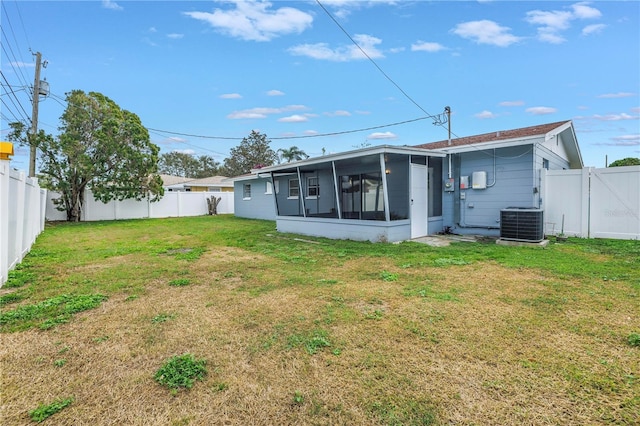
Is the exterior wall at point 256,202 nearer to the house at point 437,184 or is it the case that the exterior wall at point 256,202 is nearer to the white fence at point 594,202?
the house at point 437,184

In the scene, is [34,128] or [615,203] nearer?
[615,203]

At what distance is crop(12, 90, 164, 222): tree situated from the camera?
15.3 m

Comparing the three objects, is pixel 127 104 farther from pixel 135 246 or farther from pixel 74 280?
pixel 74 280

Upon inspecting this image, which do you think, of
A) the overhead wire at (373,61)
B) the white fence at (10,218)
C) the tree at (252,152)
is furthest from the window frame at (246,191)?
the tree at (252,152)

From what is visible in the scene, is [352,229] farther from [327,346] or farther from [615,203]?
[615,203]

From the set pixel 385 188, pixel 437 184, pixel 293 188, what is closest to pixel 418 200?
pixel 437 184

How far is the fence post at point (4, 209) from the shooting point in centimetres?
436

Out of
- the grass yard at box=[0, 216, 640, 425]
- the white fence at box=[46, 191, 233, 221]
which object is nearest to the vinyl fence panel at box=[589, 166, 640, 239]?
the grass yard at box=[0, 216, 640, 425]

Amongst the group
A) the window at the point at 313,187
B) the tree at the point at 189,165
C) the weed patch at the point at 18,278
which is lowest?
the weed patch at the point at 18,278

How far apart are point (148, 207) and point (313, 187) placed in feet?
41.4

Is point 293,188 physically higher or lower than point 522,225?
higher

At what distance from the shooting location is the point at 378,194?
31.4 ft

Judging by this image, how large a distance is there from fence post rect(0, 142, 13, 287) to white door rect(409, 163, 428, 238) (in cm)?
801

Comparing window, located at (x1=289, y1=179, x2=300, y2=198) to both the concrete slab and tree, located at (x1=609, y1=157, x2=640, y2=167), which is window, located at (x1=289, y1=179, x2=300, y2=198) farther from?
tree, located at (x1=609, y1=157, x2=640, y2=167)
